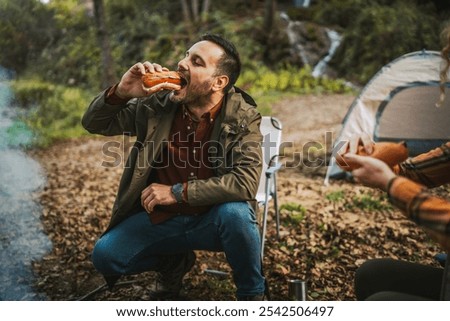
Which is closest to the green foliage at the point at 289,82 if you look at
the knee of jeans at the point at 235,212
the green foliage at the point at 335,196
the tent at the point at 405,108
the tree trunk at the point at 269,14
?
the tree trunk at the point at 269,14

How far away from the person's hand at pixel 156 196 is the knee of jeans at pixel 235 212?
0.24 metres

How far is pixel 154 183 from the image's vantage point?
234cm

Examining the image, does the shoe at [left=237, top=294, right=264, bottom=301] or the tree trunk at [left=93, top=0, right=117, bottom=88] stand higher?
the tree trunk at [left=93, top=0, right=117, bottom=88]

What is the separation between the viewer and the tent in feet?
16.0

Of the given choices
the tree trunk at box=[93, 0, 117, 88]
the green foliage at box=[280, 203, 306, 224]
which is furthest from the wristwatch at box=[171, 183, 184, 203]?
the tree trunk at box=[93, 0, 117, 88]

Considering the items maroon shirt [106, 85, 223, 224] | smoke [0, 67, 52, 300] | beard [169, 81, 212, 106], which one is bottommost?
smoke [0, 67, 52, 300]

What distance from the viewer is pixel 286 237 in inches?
147

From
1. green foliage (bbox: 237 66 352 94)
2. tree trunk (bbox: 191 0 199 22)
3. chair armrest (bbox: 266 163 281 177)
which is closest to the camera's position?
chair armrest (bbox: 266 163 281 177)

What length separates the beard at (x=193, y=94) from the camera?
2371 millimetres

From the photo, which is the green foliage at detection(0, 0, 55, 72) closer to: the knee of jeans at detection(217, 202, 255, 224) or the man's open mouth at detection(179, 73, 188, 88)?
the man's open mouth at detection(179, 73, 188, 88)

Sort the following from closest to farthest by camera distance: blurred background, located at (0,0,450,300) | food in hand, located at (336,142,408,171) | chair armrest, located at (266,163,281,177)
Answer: food in hand, located at (336,142,408,171)
chair armrest, located at (266,163,281,177)
blurred background, located at (0,0,450,300)

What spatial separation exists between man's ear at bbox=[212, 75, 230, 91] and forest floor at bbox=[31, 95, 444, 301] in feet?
4.15

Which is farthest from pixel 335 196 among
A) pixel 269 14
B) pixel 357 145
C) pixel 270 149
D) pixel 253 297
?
pixel 269 14
